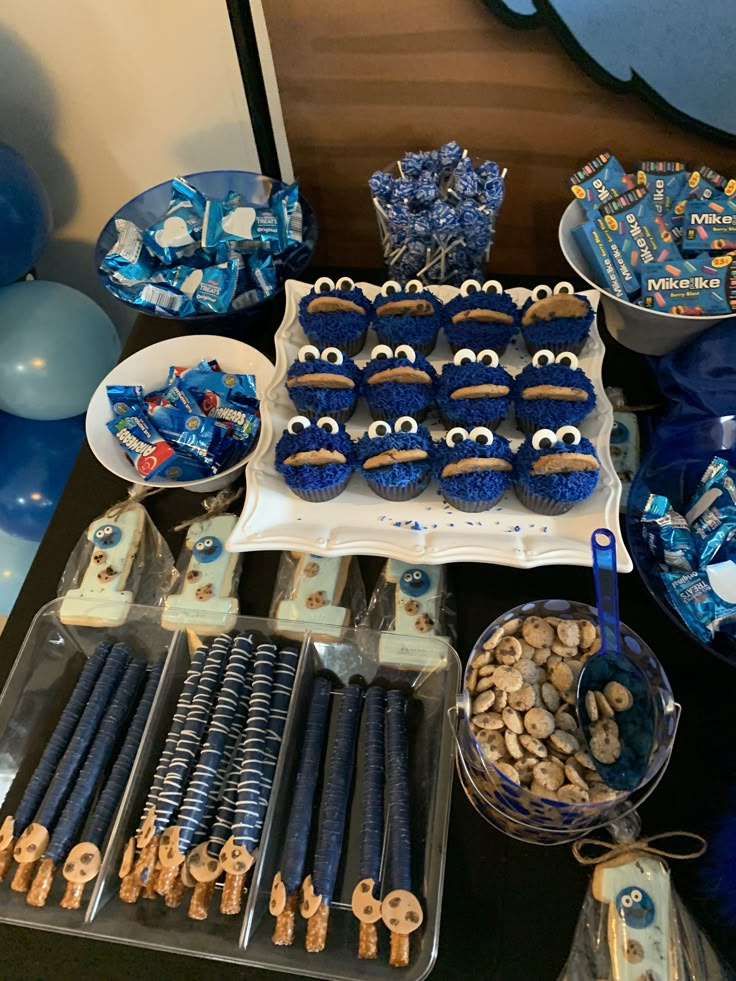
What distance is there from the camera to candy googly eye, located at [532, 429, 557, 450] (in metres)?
0.83

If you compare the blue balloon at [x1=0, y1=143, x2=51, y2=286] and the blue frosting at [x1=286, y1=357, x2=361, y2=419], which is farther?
the blue balloon at [x1=0, y1=143, x2=51, y2=286]

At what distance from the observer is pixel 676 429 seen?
94cm

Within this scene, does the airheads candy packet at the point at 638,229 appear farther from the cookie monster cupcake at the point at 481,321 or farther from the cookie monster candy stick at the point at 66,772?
the cookie monster candy stick at the point at 66,772

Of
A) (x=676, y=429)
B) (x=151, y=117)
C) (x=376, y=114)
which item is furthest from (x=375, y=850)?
(x=151, y=117)

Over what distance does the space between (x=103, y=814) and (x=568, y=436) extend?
71 cm

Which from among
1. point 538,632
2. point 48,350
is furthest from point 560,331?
point 48,350

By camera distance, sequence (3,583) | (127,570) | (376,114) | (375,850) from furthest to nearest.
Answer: (3,583) → (376,114) → (127,570) → (375,850)

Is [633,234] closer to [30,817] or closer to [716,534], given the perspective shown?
[716,534]

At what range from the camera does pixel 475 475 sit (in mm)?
817

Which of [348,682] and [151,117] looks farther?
[151,117]

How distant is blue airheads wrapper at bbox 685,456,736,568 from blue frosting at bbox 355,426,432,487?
0.34 metres

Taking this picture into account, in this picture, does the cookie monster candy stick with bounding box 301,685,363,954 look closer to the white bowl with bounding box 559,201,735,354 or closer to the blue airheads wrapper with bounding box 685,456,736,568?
the blue airheads wrapper with bounding box 685,456,736,568

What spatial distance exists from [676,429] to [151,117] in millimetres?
1234

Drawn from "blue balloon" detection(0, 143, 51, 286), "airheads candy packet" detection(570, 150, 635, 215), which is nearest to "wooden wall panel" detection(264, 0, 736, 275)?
"airheads candy packet" detection(570, 150, 635, 215)
